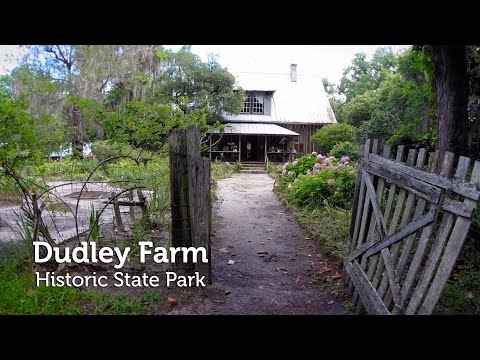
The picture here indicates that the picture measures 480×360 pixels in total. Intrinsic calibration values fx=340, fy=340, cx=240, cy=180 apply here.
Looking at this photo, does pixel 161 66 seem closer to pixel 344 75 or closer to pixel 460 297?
pixel 460 297

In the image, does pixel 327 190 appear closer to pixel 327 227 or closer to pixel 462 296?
pixel 327 227

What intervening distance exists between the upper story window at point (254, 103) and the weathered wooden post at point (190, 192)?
15.2m

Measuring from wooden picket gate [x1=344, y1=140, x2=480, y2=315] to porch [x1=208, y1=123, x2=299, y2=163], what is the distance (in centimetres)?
1346

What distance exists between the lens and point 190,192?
2893mm

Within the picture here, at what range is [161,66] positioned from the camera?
1552 centimetres

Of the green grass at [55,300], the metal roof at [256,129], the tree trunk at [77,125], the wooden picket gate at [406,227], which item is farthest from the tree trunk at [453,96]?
the tree trunk at [77,125]

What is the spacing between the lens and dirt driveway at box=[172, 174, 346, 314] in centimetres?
274

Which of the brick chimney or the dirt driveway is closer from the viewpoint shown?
the dirt driveway

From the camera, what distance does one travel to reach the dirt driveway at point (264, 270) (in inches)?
108

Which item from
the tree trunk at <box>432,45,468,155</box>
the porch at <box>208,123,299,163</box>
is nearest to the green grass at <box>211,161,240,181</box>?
the porch at <box>208,123,299,163</box>

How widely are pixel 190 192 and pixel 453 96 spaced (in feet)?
10.4

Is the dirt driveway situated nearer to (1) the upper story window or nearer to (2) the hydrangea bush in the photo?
(2) the hydrangea bush

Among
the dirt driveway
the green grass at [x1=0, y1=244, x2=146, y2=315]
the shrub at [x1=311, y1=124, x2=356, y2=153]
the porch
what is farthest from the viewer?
the porch
